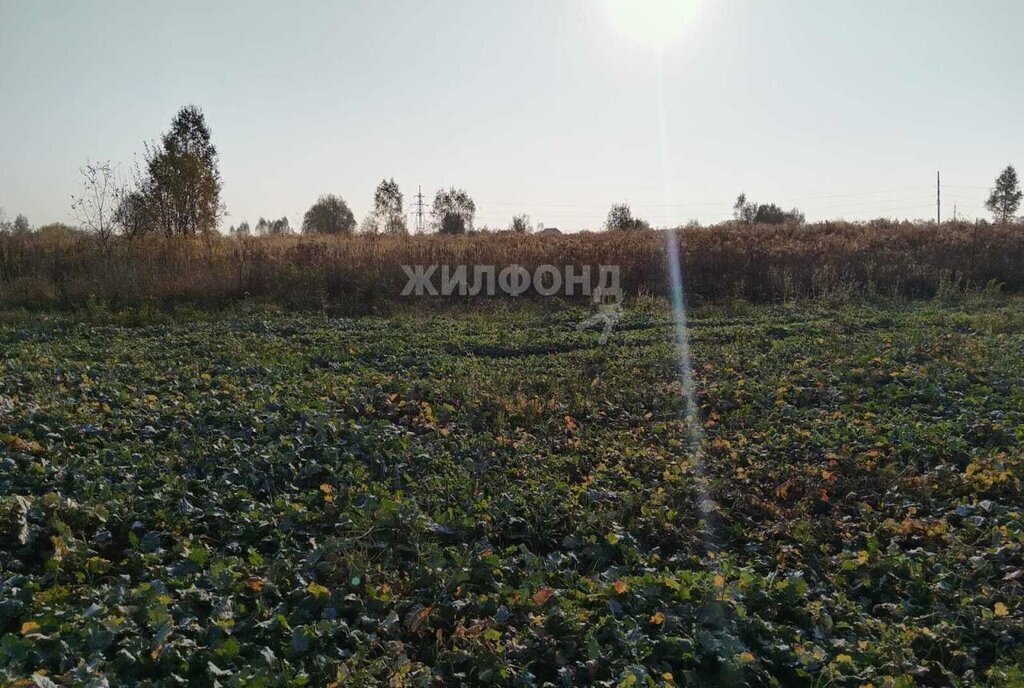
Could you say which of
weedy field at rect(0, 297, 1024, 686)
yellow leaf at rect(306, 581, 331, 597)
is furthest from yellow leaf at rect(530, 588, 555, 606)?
yellow leaf at rect(306, 581, 331, 597)

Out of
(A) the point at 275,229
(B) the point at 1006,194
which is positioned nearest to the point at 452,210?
(A) the point at 275,229

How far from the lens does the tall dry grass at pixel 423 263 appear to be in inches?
509

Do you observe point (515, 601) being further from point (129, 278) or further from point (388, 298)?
point (129, 278)

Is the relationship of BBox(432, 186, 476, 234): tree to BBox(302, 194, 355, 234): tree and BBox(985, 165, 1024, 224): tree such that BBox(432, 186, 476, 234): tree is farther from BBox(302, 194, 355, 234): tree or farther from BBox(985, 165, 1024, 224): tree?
BBox(985, 165, 1024, 224): tree

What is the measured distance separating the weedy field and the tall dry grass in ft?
19.0

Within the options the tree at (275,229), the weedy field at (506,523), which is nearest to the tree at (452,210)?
the tree at (275,229)

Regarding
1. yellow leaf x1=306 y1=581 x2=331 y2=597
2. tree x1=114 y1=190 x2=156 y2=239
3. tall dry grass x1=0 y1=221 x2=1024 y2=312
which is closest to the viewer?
yellow leaf x1=306 y1=581 x2=331 y2=597

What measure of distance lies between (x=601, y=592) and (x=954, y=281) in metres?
15.8

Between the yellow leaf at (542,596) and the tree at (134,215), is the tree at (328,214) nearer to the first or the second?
the tree at (134,215)

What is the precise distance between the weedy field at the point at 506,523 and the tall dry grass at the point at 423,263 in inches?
228

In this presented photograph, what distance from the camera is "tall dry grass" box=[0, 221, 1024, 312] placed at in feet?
42.4

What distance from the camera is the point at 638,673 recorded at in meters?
2.68

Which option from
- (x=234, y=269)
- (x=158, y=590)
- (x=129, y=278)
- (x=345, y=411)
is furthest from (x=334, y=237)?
(x=158, y=590)

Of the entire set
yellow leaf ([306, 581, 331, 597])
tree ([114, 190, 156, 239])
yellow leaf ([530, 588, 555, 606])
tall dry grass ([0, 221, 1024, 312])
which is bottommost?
yellow leaf ([530, 588, 555, 606])
